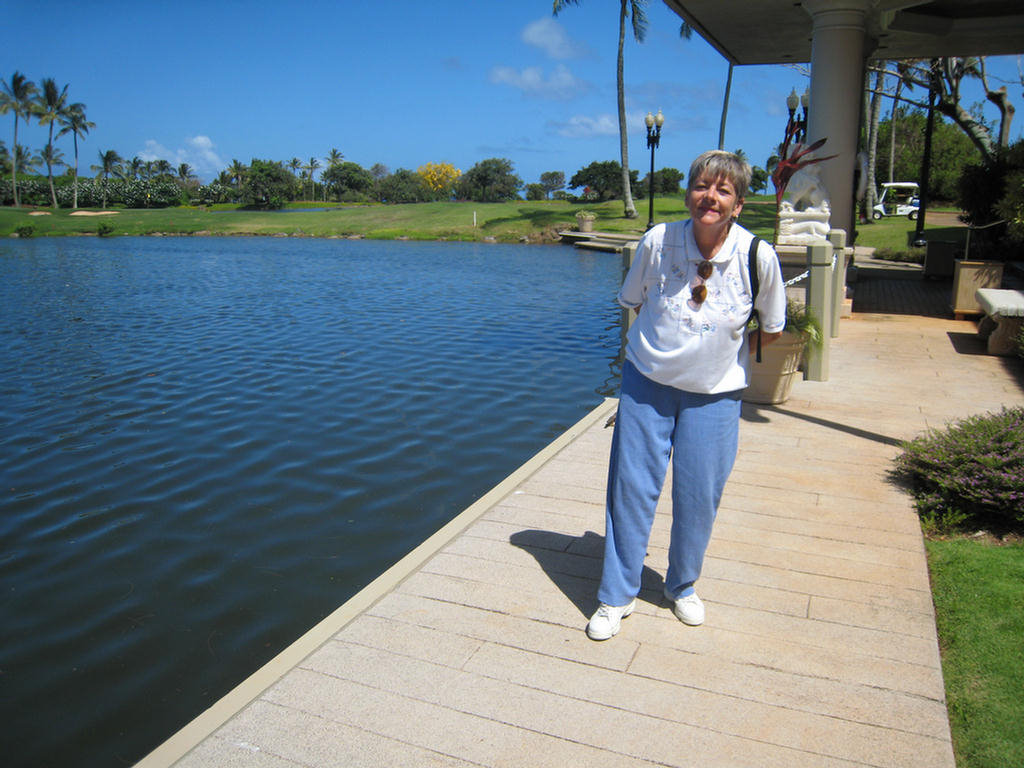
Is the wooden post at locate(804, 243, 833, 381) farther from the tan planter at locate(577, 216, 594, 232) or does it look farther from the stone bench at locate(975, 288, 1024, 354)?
the tan planter at locate(577, 216, 594, 232)

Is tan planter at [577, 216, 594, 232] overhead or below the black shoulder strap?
overhead

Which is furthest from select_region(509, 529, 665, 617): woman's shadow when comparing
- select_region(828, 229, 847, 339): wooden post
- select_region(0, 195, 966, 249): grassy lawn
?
select_region(0, 195, 966, 249): grassy lawn

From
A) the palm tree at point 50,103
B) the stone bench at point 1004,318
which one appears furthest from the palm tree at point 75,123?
the stone bench at point 1004,318

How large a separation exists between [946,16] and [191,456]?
627 inches

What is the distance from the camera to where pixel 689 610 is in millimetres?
3273

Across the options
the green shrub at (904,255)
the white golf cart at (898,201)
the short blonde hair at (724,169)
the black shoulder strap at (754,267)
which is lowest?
the green shrub at (904,255)

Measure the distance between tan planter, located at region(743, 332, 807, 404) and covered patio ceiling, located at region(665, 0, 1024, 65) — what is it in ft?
28.0

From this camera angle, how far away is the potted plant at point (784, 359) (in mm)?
6410

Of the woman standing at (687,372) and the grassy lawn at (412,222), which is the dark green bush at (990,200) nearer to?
the woman standing at (687,372)

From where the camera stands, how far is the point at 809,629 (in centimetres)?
324

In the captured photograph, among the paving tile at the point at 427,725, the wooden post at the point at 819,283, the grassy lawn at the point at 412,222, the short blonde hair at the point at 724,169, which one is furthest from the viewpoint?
the grassy lawn at the point at 412,222

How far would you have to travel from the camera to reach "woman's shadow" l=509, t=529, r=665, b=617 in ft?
11.6

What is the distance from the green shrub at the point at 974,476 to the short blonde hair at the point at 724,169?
2.45 m

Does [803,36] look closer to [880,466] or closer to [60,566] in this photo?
[880,466]
